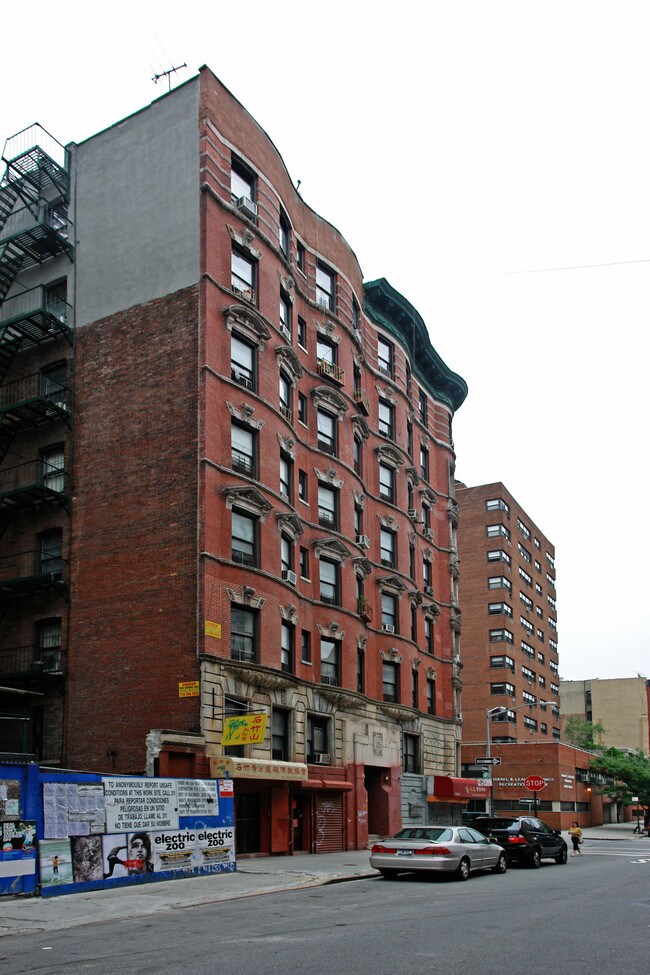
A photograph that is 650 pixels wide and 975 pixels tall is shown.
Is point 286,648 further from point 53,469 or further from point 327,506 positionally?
point 53,469

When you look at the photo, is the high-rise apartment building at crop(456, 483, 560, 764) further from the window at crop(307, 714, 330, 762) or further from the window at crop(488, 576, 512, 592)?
the window at crop(307, 714, 330, 762)

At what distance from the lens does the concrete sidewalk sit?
52.2 ft

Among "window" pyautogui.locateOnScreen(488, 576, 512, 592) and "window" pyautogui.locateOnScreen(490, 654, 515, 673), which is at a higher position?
"window" pyautogui.locateOnScreen(488, 576, 512, 592)

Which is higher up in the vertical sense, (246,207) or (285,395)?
(246,207)

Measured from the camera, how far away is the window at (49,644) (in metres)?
32.3

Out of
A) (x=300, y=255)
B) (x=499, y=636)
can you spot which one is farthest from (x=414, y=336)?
(x=499, y=636)

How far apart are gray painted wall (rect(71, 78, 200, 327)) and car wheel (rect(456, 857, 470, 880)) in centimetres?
2003

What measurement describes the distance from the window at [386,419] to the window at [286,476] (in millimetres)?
10628

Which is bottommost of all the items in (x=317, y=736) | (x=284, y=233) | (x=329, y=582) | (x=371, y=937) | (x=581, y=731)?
(x=581, y=731)

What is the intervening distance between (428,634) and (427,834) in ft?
82.6

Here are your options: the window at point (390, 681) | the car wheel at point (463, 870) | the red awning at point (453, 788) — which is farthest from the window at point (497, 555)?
the car wheel at point (463, 870)

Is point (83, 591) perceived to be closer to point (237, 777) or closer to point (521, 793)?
point (237, 777)

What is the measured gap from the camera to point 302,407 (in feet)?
127

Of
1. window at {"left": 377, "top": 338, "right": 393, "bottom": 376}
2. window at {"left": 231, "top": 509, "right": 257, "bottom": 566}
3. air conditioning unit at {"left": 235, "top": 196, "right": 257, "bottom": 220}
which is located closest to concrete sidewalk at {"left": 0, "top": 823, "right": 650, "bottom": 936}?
window at {"left": 231, "top": 509, "right": 257, "bottom": 566}
